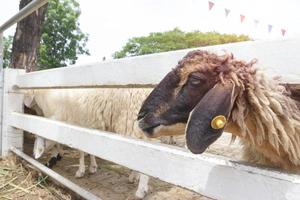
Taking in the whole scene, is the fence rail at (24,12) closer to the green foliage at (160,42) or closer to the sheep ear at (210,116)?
the sheep ear at (210,116)

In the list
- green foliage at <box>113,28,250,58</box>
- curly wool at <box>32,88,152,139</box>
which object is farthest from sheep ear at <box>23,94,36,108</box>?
green foliage at <box>113,28,250,58</box>

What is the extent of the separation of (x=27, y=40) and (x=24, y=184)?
352 cm

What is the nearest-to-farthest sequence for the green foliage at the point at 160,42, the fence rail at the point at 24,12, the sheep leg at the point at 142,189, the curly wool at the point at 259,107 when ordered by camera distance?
the curly wool at the point at 259,107 → the fence rail at the point at 24,12 → the sheep leg at the point at 142,189 → the green foliage at the point at 160,42

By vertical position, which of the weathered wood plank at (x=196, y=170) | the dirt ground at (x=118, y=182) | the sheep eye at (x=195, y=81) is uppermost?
the sheep eye at (x=195, y=81)

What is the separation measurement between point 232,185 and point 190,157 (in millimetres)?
276

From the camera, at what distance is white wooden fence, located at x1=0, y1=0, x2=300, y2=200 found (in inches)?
59.0

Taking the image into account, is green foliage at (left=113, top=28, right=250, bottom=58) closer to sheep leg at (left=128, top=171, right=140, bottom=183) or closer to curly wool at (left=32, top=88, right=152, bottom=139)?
curly wool at (left=32, top=88, right=152, bottom=139)

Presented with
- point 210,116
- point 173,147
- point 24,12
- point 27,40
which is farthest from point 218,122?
point 27,40

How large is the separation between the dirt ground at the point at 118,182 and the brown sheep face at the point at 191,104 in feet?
5.86

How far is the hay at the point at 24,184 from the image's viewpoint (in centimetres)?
380

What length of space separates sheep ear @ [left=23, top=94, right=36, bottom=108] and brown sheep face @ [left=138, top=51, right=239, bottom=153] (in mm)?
4633

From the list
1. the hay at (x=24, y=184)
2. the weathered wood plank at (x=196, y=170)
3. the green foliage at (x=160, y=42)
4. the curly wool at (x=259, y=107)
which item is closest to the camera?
the weathered wood plank at (x=196, y=170)

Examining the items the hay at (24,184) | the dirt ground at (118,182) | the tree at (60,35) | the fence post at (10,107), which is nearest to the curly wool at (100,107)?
the dirt ground at (118,182)

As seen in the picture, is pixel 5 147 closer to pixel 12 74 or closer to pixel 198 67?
pixel 12 74
